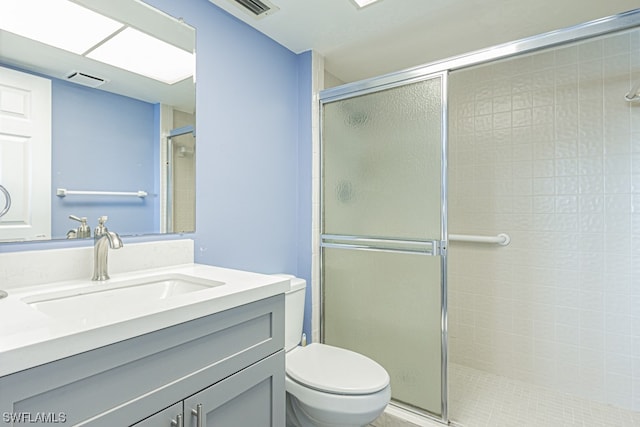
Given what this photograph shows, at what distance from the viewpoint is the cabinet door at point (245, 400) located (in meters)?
0.86

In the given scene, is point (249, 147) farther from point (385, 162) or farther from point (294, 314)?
point (294, 314)

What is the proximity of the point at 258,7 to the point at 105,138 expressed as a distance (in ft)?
3.23

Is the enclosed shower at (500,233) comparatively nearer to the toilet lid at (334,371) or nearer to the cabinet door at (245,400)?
the toilet lid at (334,371)

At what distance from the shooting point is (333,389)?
4.45 feet

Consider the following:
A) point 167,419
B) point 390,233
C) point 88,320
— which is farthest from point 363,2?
point 167,419

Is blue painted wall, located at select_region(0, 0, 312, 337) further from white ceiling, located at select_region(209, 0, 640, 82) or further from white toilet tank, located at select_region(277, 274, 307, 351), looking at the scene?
white toilet tank, located at select_region(277, 274, 307, 351)

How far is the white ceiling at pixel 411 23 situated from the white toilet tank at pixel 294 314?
141 cm

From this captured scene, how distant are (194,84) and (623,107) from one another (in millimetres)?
2326

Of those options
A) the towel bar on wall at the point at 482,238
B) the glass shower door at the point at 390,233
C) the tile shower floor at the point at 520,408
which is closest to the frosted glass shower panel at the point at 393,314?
the glass shower door at the point at 390,233

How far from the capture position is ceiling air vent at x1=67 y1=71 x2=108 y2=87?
1197 mm

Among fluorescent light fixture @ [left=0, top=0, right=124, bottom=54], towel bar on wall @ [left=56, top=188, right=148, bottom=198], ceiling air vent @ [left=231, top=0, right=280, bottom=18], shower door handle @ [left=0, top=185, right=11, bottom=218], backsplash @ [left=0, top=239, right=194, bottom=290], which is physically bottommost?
backsplash @ [left=0, top=239, right=194, bottom=290]

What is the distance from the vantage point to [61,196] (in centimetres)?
116

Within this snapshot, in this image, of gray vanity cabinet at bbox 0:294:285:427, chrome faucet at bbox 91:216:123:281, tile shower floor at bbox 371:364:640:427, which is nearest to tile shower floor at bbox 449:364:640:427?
tile shower floor at bbox 371:364:640:427

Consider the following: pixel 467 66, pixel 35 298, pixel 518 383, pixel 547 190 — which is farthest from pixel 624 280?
pixel 35 298
